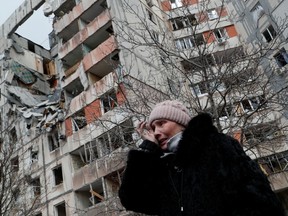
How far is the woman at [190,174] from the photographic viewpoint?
1839mm

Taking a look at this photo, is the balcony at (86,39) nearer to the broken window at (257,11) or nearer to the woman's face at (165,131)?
the broken window at (257,11)

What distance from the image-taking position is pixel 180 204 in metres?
2.04

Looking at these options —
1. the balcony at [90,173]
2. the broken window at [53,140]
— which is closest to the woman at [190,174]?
the balcony at [90,173]

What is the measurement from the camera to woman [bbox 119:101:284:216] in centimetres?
184

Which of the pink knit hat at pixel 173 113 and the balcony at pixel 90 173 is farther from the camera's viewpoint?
the balcony at pixel 90 173

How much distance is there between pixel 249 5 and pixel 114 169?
47.0 feet

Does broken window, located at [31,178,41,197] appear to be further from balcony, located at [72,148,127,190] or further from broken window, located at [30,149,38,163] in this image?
balcony, located at [72,148,127,190]

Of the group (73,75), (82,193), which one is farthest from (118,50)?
(82,193)

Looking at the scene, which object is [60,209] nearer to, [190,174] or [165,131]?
[165,131]

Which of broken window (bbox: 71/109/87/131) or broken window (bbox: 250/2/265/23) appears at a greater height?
broken window (bbox: 250/2/265/23)

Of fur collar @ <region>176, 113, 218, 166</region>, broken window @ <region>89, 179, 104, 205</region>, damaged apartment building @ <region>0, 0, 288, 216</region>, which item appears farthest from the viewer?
broken window @ <region>89, 179, 104, 205</region>

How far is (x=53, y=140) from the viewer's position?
23594mm

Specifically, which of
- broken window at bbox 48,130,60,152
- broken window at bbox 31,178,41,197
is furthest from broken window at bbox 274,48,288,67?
broken window at bbox 31,178,41,197

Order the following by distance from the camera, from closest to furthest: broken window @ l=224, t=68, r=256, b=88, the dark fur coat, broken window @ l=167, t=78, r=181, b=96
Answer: the dark fur coat, broken window @ l=224, t=68, r=256, b=88, broken window @ l=167, t=78, r=181, b=96
